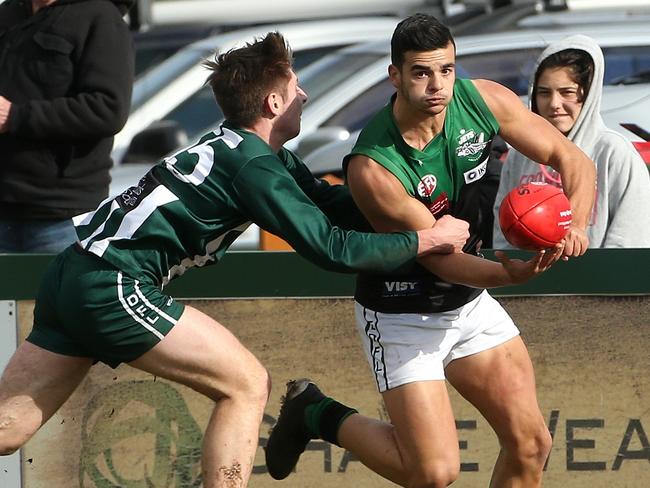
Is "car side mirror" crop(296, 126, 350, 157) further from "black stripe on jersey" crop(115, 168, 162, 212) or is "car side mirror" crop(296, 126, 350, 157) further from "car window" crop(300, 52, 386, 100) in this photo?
"black stripe on jersey" crop(115, 168, 162, 212)

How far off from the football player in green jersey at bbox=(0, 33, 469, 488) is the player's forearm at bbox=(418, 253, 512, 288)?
0.17ft

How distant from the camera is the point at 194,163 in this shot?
532cm

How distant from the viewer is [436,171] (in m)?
5.48

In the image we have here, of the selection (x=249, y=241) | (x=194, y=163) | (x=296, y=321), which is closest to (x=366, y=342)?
(x=296, y=321)

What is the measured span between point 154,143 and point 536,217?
610cm

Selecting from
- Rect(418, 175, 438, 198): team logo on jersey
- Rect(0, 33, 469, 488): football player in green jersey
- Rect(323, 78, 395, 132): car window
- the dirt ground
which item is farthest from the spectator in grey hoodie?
Rect(323, 78, 395, 132): car window

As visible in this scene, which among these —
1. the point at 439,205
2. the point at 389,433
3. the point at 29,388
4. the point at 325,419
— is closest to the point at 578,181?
the point at 439,205

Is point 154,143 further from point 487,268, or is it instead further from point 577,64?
point 487,268

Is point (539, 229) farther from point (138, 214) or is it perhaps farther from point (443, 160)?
point (138, 214)

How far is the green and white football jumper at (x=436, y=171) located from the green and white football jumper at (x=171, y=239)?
31 centimetres

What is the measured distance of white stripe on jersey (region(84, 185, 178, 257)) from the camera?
5.29m

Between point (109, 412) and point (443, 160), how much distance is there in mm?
1886

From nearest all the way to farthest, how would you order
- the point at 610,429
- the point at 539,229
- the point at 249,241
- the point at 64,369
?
the point at 539,229
the point at 64,369
the point at 610,429
the point at 249,241

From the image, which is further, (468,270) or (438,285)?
(438,285)
